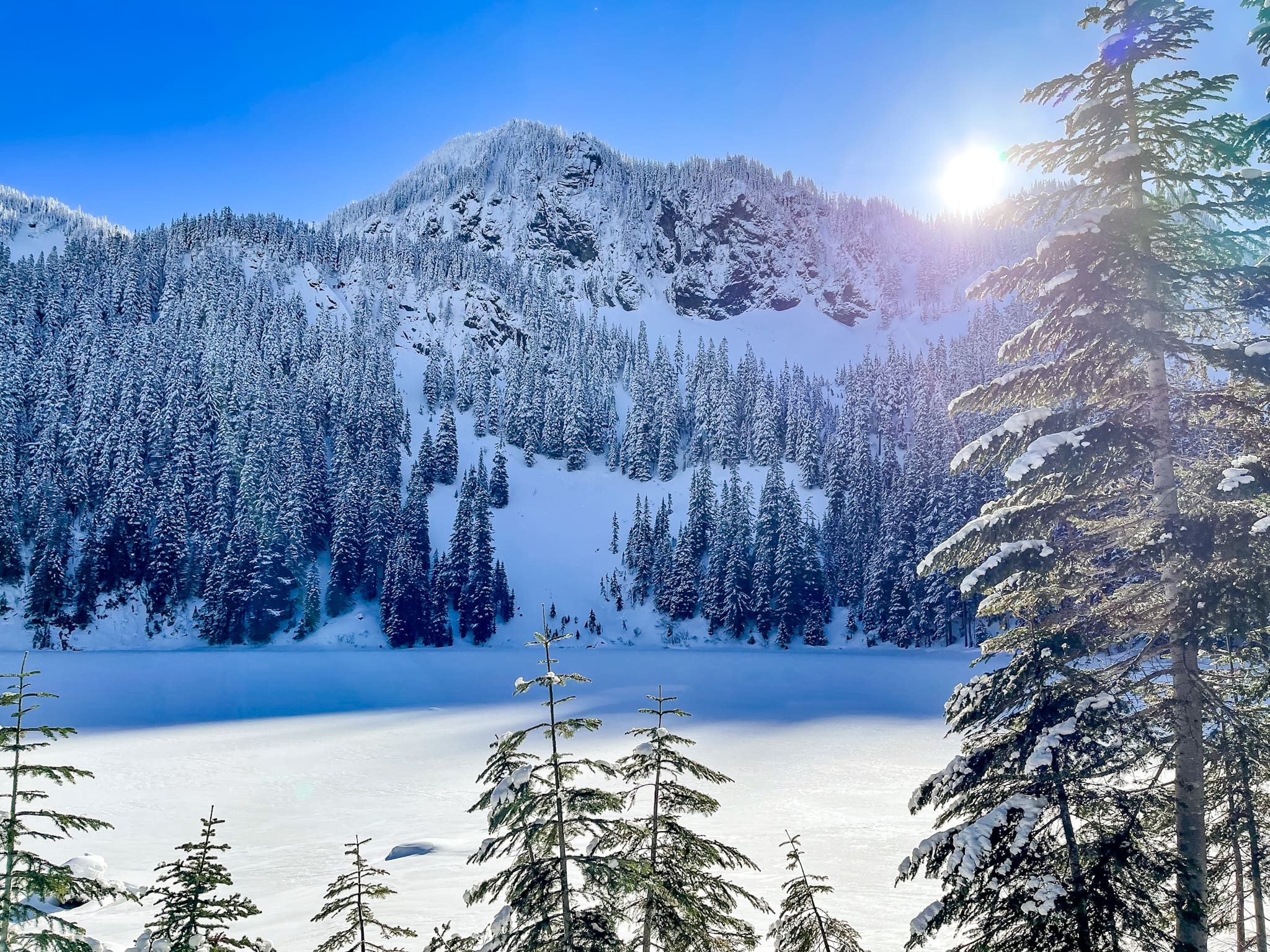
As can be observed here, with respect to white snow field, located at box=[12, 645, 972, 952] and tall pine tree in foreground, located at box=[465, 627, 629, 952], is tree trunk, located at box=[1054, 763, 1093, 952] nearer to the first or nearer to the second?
tall pine tree in foreground, located at box=[465, 627, 629, 952]

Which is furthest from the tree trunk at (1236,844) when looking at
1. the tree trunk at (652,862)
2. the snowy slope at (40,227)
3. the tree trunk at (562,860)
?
the snowy slope at (40,227)

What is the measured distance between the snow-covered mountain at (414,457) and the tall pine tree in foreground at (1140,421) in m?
66.8

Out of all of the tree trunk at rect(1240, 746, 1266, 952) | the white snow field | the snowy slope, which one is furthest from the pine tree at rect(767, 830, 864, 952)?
the snowy slope

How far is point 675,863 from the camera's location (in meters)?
6.86

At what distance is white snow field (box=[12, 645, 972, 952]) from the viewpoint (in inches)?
615

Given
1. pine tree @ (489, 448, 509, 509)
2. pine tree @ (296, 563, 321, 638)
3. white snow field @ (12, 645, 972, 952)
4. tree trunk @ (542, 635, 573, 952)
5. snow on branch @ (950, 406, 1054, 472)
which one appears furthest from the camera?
pine tree @ (489, 448, 509, 509)

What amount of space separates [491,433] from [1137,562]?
119233 mm

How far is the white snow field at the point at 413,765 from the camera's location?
15617 millimetres

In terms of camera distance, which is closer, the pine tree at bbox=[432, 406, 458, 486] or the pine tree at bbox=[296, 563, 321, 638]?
the pine tree at bbox=[296, 563, 321, 638]

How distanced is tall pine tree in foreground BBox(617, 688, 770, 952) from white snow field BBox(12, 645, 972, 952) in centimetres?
699

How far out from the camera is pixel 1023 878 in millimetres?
6703

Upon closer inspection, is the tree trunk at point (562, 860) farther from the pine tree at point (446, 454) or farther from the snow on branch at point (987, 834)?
the pine tree at point (446, 454)

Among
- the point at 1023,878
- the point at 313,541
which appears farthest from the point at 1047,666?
the point at 313,541

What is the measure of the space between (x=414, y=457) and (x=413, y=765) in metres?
89.1
